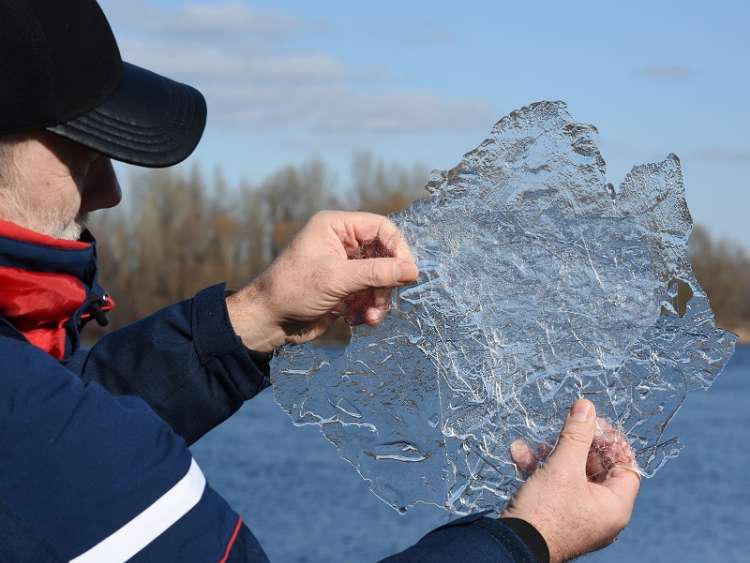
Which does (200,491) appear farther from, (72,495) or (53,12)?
(53,12)

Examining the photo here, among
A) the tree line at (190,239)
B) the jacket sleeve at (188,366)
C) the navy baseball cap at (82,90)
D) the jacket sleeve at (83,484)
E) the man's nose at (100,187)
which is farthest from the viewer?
the tree line at (190,239)

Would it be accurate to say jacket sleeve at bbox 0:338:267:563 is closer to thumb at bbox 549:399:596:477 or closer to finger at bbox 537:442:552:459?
thumb at bbox 549:399:596:477

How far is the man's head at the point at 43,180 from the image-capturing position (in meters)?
1.53

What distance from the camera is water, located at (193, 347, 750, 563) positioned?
37.9ft

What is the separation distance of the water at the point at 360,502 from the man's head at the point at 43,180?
29.5 feet

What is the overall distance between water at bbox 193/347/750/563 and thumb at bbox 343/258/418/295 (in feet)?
28.2

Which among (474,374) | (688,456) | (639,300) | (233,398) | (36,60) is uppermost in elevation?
(36,60)

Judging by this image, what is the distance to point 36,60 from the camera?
145 centimetres

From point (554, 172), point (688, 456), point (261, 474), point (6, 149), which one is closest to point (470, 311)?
point (554, 172)

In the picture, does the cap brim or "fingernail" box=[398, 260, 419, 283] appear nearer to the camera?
the cap brim

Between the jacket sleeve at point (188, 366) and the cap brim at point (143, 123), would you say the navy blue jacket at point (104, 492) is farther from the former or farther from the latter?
the jacket sleeve at point (188, 366)

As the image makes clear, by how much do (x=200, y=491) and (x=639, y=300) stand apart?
930mm

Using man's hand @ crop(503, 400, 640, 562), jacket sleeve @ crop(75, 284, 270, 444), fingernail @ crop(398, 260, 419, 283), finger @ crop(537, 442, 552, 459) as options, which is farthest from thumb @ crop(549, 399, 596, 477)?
jacket sleeve @ crop(75, 284, 270, 444)

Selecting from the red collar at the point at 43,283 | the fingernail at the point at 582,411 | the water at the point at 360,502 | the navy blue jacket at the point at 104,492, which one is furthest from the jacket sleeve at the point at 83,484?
the water at the point at 360,502
